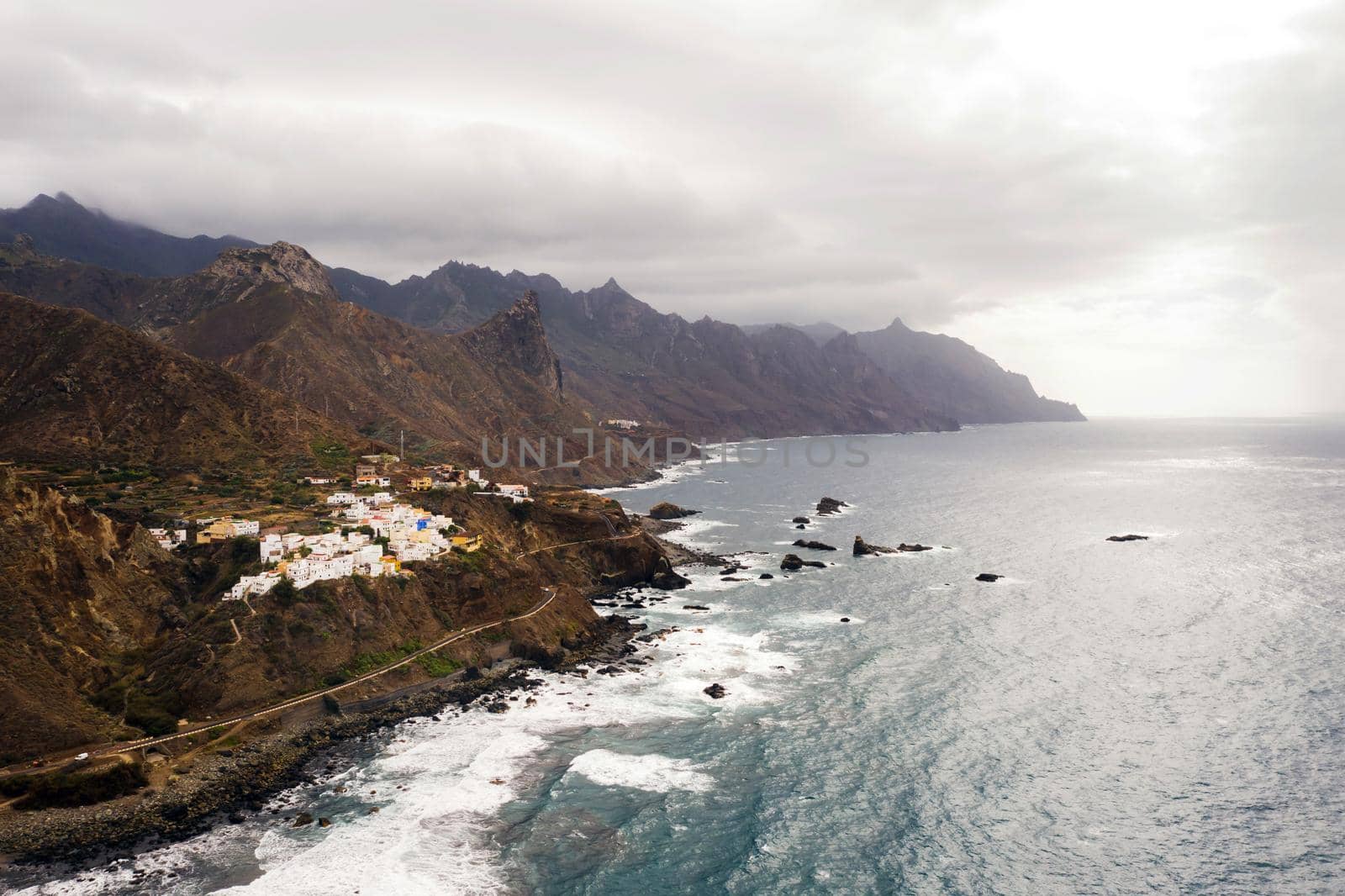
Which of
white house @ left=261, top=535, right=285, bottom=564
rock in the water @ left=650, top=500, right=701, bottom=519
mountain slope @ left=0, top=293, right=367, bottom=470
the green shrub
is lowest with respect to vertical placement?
the green shrub

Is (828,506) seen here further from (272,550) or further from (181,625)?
(181,625)

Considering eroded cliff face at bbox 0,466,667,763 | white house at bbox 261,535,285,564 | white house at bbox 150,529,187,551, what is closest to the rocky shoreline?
eroded cliff face at bbox 0,466,667,763

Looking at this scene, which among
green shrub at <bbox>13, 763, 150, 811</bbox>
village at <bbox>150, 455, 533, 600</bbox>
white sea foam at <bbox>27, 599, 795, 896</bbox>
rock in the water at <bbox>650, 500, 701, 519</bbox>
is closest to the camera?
white sea foam at <bbox>27, 599, 795, 896</bbox>

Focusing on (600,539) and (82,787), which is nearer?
(82,787)

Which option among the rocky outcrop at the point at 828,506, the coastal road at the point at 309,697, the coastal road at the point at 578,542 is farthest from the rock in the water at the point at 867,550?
the coastal road at the point at 309,697

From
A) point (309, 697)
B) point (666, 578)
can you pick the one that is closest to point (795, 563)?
point (666, 578)

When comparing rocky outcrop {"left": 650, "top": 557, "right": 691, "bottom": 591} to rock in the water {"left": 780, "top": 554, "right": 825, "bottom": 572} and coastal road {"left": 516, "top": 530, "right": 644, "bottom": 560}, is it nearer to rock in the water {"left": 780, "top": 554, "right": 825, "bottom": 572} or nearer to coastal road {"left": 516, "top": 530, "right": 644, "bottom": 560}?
coastal road {"left": 516, "top": 530, "right": 644, "bottom": 560}

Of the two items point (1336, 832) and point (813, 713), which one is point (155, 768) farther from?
point (1336, 832)
